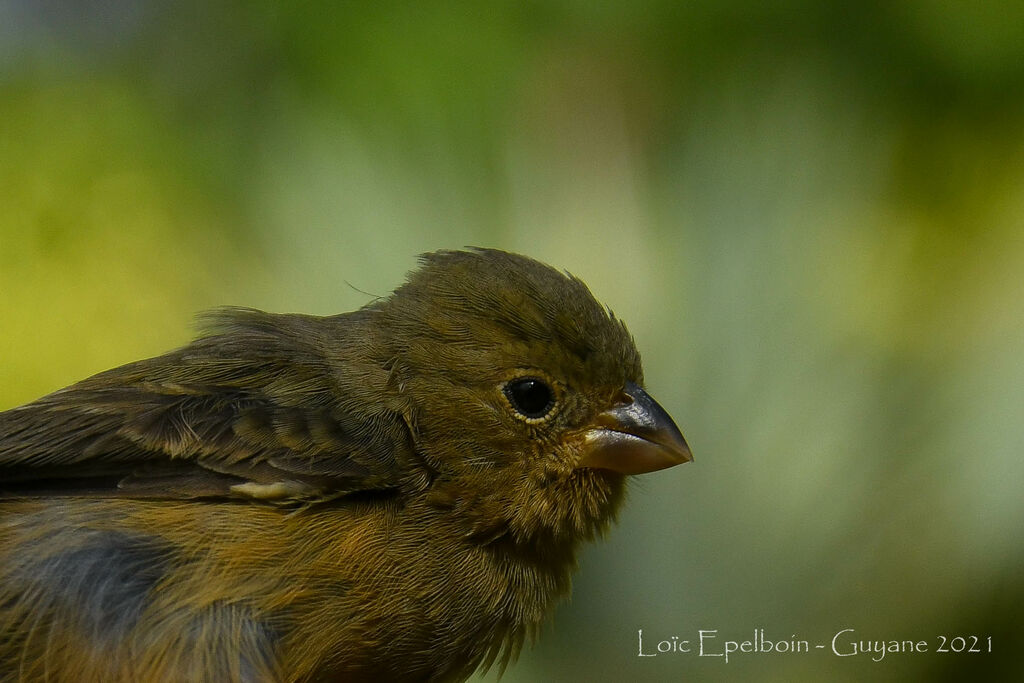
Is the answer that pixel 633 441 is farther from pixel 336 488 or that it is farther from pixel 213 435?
pixel 213 435

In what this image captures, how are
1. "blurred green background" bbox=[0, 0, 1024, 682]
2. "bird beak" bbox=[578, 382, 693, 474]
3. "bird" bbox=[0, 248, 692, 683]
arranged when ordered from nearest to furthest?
"bird" bbox=[0, 248, 692, 683] < "bird beak" bbox=[578, 382, 693, 474] < "blurred green background" bbox=[0, 0, 1024, 682]

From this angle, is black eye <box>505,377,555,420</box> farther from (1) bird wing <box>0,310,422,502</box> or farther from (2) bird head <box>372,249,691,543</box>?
(1) bird wing <box>0,310,422,502</box>

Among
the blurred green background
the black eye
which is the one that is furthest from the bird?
the blurred green background

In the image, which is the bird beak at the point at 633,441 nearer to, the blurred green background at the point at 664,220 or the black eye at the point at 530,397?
the black eye at the point at 530,397

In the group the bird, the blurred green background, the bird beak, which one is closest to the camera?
the bird

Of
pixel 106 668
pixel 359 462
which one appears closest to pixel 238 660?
pixel 106 668

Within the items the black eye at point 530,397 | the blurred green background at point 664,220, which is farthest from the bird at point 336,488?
the blurred green background at point 664,220

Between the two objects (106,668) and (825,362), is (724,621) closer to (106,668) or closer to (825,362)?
(825,362)
